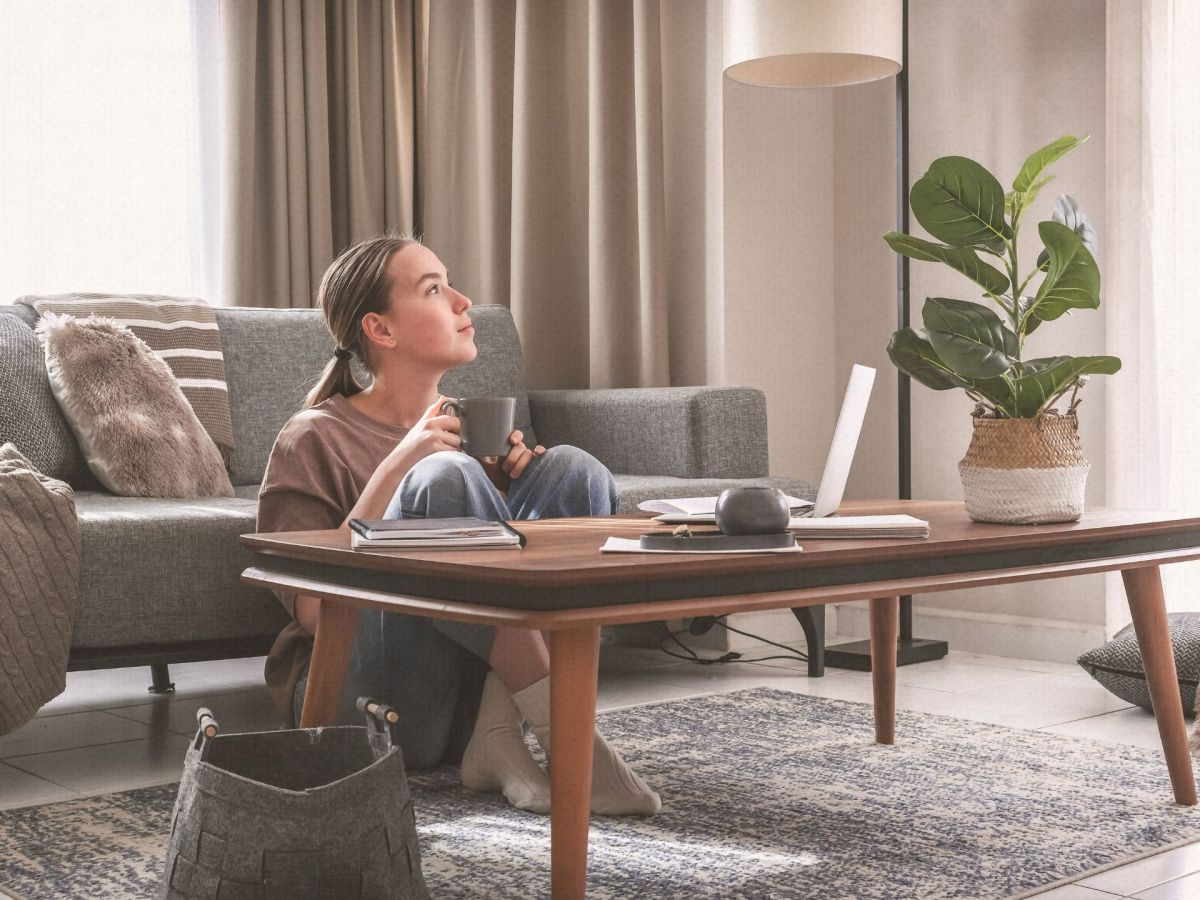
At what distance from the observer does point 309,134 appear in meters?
3.61

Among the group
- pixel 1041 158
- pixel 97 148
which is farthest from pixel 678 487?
pixel 97 148

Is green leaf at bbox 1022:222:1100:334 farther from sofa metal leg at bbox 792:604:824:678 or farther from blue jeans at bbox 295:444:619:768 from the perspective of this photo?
sofa metal leg at bbox 792:604:824:678

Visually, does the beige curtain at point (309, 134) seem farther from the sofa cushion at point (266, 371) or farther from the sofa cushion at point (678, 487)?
the sofa cushion at point (678, 487)

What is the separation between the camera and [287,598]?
202 centimetres

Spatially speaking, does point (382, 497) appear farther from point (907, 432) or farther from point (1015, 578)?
point (907, 432)

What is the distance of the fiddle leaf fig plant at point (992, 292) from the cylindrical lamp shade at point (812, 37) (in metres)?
1.05

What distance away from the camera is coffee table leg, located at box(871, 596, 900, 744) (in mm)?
2221

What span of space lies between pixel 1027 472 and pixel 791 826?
1.85ft

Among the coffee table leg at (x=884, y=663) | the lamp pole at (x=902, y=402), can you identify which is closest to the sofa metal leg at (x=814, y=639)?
the lamp pole at (x=902, y=402)

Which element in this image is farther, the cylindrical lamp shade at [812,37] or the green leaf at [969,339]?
the cylindrical lamp shade at [812,37]

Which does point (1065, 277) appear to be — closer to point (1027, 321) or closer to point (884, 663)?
point (1027, 321)

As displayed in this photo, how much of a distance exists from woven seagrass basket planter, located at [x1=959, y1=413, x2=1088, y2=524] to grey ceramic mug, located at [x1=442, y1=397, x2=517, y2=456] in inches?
24.8

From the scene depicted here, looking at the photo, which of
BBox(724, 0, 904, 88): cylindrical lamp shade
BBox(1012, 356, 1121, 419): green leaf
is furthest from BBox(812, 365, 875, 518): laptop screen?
BBox(724, 0, 904, 88): cylindrical lamp shade

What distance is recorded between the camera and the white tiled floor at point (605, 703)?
222 centimetres
